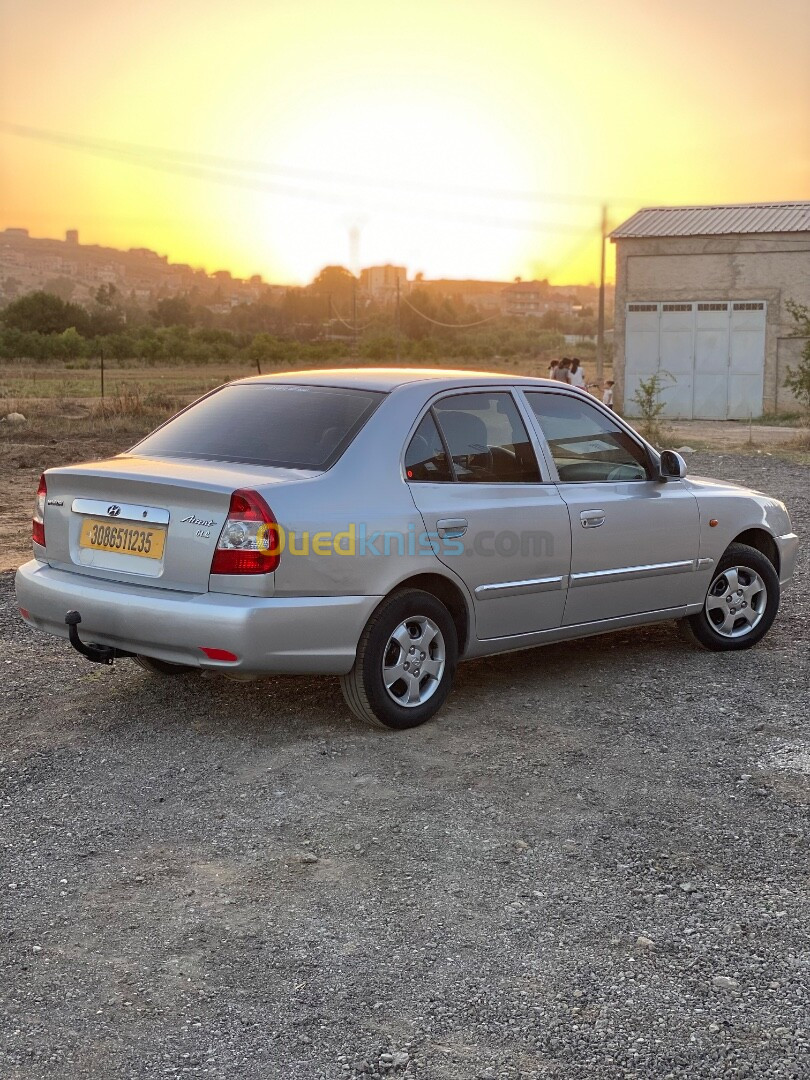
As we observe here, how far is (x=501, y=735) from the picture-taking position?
573 cm

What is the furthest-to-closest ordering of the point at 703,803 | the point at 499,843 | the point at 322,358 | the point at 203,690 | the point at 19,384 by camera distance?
the point at 322,358
the point at 19,384
the point at 203,690
the point at 703,803
the point at 499,843

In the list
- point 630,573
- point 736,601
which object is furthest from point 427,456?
point 736,601

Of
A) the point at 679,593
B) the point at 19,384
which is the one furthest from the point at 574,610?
the point at 19,384

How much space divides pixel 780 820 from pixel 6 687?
3.83m

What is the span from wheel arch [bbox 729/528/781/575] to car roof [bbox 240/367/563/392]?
1720mm

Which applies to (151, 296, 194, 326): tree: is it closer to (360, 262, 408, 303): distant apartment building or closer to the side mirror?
(360, 262, 408, 303): distant apartment building

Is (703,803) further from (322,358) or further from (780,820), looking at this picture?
(322,358)

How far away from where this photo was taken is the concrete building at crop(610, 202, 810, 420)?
35.5m

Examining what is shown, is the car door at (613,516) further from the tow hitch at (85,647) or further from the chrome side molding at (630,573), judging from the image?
the tow hitch at (85,647)

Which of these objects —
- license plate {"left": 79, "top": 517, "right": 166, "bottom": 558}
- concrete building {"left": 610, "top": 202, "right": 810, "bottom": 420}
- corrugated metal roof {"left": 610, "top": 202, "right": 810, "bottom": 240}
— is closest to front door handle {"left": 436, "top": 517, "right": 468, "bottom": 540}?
license plate {"left": 79, "top": 517, "right": 166, "bottom": 558}

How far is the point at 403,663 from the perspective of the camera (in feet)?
18.6

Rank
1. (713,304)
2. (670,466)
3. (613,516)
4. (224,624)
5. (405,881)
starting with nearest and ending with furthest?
(405,881) < (224,624) < (613,516) < (670,466) < (713,304)

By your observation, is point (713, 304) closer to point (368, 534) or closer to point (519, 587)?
point (519, 587)

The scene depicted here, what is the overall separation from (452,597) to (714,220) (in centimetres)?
3355
